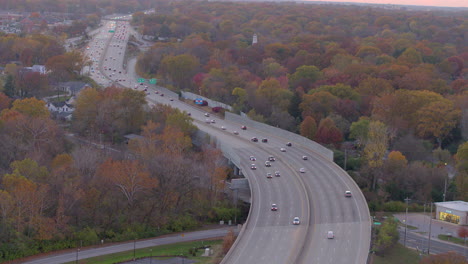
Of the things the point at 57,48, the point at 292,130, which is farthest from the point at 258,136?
the point at 57,48

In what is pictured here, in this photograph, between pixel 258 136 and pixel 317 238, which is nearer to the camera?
pixel 317 238

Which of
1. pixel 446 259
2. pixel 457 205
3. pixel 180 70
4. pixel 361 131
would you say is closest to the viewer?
pixel 446 259

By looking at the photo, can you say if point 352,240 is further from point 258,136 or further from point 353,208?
point 258,136

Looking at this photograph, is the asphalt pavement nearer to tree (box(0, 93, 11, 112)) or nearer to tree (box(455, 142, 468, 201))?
tree (box(455, 142, 468, 201))

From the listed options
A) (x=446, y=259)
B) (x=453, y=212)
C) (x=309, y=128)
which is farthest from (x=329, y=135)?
(x=446, y=259)

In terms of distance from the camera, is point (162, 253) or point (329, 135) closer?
point (162, 253)

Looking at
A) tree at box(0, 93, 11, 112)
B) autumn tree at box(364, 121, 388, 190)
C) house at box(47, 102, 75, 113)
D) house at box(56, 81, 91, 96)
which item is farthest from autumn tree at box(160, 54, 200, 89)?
autumn tree at box(364, 121, 388, 190)

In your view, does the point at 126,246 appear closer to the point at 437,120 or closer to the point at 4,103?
the point at 4,103

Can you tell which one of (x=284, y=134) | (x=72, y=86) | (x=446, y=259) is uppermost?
(x=446, y=259)
